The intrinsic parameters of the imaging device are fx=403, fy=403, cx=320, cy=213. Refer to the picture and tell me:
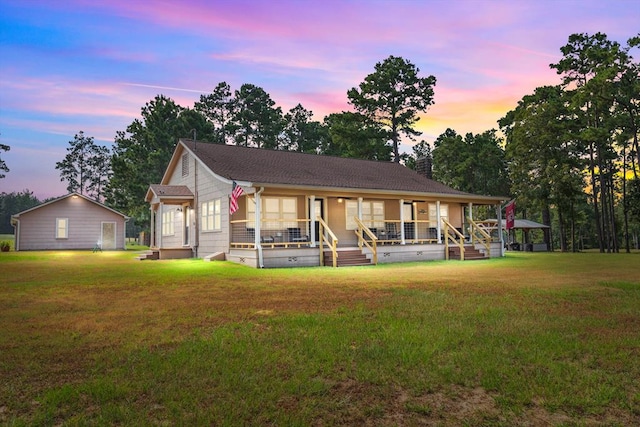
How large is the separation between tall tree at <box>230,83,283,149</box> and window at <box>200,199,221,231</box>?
28.5 m

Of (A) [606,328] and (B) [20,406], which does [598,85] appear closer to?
(A) [606,328]

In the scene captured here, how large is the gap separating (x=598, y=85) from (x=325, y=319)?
96.4ft

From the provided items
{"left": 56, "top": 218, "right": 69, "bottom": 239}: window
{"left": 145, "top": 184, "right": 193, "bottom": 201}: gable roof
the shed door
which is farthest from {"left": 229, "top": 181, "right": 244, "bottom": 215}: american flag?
{"left": 56, "top": 218, "right": 69, "bottom": 239}: window

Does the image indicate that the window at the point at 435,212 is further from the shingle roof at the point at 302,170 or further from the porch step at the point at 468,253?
the porch step at the point at 468,253

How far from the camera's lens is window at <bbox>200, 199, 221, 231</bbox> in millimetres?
17903

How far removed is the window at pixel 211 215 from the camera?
17.9m

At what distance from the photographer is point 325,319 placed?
5.68 meters

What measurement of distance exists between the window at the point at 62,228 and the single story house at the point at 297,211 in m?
8.29

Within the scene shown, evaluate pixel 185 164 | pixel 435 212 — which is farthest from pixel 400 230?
pixel 185 164

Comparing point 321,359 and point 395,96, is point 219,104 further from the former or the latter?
point 321,359

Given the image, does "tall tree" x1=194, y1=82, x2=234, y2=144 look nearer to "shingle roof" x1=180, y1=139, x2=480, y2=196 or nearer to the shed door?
the shed door

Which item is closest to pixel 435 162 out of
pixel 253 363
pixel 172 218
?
pixel 172 218

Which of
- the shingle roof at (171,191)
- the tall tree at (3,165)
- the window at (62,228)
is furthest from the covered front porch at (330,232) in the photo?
the tall tree at (3,165)

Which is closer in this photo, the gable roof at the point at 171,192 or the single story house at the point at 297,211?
the single story house at the point at 297,211
